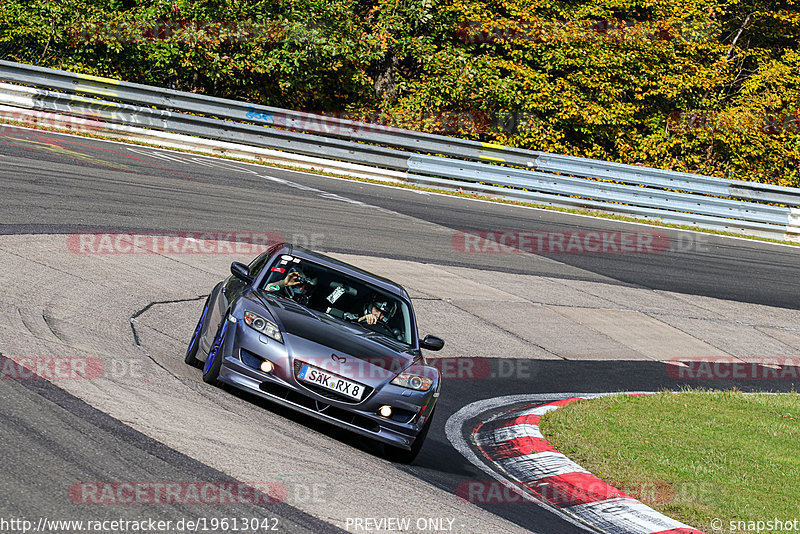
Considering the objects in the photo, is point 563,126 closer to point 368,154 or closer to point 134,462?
point 368,154

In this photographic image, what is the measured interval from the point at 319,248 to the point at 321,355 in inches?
330

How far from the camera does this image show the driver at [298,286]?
27.6 feet

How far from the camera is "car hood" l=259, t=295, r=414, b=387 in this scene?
24.1 feet

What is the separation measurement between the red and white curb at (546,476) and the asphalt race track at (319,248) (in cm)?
26

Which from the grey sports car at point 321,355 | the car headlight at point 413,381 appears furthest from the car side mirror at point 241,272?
the car headlight at point 413,381

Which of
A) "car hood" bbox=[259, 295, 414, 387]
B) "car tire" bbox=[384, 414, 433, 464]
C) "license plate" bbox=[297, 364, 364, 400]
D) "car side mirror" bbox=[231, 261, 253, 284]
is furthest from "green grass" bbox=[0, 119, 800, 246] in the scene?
"license plate" bbox=[297, 364, 364, 400]

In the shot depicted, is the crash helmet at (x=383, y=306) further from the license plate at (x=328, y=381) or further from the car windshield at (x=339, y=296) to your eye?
the license plate at (x=328, y=381)

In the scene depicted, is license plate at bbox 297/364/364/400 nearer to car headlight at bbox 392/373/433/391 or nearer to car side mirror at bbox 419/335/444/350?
car headlight at bbox 392/373/433/391

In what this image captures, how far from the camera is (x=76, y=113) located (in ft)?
71.4

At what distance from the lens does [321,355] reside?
7344 mm

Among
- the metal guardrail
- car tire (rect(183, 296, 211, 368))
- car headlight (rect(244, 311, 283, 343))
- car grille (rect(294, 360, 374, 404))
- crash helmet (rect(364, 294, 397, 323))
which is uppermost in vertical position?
the metal guardrail

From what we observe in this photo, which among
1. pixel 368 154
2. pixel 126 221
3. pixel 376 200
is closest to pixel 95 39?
pixel 368 154

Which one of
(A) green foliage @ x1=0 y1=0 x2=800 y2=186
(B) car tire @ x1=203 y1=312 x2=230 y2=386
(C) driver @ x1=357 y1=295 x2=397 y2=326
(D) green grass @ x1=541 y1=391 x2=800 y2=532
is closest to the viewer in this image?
(D) green grass @ x1=541 y1=391 x2=800 y2=532

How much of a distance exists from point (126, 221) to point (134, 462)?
9.60m
